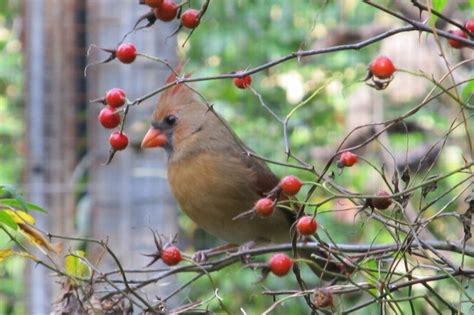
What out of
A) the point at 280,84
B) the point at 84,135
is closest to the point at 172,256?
the point at 84,135

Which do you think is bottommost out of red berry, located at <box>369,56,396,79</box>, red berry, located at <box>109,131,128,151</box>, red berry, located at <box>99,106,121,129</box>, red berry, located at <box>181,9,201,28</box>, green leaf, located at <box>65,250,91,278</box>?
green leaf, located at <box>65,250,91,278</box>

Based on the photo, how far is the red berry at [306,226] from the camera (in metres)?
1.26

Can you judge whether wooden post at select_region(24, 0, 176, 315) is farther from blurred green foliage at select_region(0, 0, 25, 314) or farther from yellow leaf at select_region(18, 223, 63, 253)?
yellow leaf at select_region(18, 223, 63, 253)

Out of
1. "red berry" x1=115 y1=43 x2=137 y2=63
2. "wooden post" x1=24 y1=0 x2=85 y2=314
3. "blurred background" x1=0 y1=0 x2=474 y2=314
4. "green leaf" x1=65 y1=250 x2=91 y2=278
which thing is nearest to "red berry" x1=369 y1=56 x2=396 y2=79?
"red berry" x1=115 y1=43 x2=137 y2=63

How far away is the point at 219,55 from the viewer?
4.73m

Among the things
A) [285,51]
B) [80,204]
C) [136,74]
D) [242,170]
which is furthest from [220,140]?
[285,51]

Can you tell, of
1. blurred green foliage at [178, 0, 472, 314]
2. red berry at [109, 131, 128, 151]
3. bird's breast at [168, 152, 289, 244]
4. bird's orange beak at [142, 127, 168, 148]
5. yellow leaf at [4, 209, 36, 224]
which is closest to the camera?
yellow leaf at [4, 209, 36, 224]

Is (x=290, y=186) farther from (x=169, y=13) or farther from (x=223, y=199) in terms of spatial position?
(x=223, y=199)

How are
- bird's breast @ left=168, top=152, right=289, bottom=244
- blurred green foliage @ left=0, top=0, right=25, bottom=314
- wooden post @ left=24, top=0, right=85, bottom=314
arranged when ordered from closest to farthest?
bird's breast @ left=168, top=152, right=289, bottom=244, wooden post @ left=24, top=0, right=85, bottom=314, blurred green foliage @ left=0, top=0, right=25, bottom=314

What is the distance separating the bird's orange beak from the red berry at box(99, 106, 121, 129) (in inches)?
48.0

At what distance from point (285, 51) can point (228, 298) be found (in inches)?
45.1

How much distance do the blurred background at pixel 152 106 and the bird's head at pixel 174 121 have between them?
670 millimetres

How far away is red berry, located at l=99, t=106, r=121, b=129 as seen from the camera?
1.55 m

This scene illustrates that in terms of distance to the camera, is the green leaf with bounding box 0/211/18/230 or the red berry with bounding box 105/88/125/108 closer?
the green leaf with bounding box 0/211/18/230
